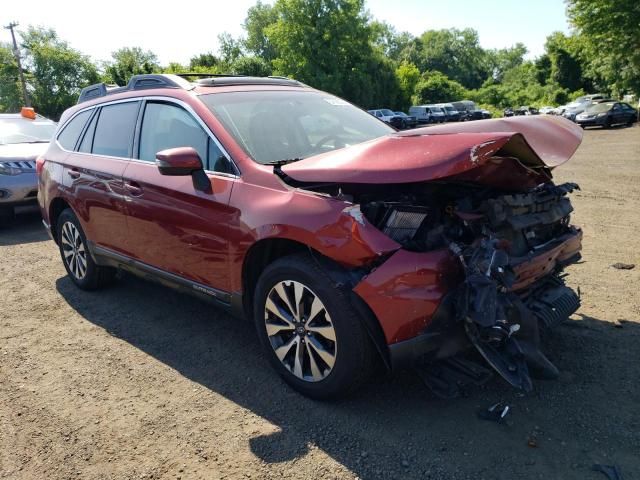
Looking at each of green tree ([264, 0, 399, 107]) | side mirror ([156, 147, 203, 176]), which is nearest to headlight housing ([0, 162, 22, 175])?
side mirror ([156, 147, 203, 176])

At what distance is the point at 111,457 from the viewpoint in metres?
2.70

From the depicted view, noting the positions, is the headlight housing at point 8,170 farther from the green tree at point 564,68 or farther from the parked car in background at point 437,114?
the green tree at point 564,68

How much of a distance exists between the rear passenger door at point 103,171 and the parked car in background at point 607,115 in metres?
26.9

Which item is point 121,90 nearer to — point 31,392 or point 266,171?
point 266,171

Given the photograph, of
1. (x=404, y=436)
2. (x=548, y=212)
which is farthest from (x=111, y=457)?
(x=548, y=212)

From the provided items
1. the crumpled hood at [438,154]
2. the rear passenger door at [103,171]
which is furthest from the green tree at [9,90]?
the crumpled hood at [438,154]

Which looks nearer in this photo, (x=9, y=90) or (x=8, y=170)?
(x=8, y=170)

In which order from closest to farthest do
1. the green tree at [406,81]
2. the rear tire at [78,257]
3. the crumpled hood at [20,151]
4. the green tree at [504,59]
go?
the rear tire at [78,257] < the crumpled hood at [20,151] < the green tree at [406,81] < the green tree at [504,59]

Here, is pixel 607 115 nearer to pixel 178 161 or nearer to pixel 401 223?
pixel 401 223

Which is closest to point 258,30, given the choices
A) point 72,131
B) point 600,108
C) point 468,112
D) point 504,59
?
point 468,112

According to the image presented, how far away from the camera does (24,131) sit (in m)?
9.17

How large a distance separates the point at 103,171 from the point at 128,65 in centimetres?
4569

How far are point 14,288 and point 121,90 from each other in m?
2.47

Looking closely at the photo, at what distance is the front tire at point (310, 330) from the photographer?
8.93ft
